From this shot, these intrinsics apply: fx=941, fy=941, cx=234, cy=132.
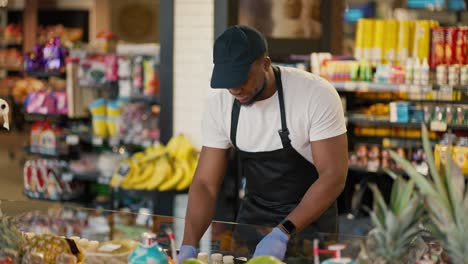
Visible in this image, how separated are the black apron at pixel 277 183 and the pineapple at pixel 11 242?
52.9 inches

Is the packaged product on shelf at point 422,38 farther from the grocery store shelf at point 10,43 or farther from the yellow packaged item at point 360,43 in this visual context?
the grocery store shelf at point 10,43

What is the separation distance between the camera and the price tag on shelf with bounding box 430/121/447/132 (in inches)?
291

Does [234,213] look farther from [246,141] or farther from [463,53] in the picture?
[246,141]

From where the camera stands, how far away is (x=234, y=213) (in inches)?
312

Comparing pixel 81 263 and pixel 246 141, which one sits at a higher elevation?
pixel 246 141

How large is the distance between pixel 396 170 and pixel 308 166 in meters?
3.53

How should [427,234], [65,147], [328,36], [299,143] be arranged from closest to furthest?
[427,234] < [299,143] < [328,36] < [65,147]

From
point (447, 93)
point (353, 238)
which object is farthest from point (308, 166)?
point (447, 93)

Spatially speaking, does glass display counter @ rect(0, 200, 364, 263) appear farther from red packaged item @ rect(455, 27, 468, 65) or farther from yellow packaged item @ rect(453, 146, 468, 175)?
red packaged item @ rect(455, 27, 468, 65)

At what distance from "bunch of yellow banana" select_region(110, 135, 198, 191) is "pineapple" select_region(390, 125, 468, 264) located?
17.5 feet

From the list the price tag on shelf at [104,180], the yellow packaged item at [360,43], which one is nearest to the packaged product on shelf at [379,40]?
the yellow packaged item at [360,43]

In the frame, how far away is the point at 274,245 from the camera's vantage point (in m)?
3.56

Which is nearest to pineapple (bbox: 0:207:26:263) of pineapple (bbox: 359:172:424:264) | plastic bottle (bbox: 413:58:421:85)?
pineapple (bbox: 359:172:424:264)

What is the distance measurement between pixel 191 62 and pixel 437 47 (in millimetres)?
2091
